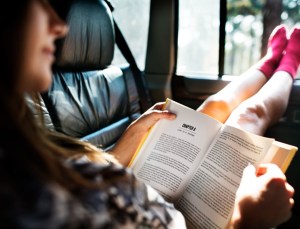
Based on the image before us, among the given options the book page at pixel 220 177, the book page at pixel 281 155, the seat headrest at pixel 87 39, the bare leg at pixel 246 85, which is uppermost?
the seat headrest at pixel 87 39

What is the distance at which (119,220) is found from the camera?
51 centimetres

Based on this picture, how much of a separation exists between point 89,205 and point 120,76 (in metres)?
1.17

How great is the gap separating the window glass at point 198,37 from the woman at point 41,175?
4.55 feet

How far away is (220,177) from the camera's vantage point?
2.89 ft

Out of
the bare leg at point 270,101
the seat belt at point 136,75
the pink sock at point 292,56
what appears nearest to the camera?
the bare leg at point 270,101

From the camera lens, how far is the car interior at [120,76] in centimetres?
123

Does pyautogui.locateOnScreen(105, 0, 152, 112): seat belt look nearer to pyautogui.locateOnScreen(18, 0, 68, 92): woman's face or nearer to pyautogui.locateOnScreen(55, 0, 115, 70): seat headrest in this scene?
pyautogui.locateOnScreen(55, 0, 115, 70): seat headrest

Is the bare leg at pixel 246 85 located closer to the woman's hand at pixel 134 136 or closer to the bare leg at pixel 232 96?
the bare leg at pixel 232 96

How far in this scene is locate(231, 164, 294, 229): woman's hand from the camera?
664mm

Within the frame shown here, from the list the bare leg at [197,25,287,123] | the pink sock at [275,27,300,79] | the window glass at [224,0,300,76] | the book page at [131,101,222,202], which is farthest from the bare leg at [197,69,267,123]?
the window glass at [224,0,300,76]

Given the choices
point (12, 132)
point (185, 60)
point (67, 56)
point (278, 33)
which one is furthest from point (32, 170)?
point (185, 60)

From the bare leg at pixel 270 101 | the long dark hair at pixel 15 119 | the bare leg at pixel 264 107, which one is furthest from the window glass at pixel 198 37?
the long dark hair at pixel 15 119

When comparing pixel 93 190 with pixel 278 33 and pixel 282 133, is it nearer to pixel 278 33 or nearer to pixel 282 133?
pixel 282 133

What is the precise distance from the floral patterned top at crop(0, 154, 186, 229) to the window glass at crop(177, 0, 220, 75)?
134cm
